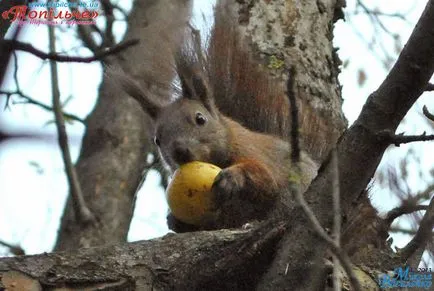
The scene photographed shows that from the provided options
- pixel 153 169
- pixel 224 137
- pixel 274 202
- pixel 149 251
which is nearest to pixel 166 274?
pixel 149 251

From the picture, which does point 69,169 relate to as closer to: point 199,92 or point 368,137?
point 199,92

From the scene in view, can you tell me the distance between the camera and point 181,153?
3.44m

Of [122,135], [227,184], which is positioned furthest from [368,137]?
[122,135]

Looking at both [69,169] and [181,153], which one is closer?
[69,169]

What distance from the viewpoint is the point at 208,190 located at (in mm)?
3014

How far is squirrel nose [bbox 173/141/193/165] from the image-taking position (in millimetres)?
3420

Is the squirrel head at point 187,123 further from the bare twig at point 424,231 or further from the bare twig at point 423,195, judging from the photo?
the bare twig at point 424,231

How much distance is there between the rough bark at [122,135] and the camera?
3744 millimetres

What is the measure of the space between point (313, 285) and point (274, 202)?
1.37m

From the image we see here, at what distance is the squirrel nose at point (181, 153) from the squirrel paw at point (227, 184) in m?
0.28

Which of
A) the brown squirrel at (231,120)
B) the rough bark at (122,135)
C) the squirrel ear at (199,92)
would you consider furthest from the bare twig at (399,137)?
the squirrel ear at (199,92)

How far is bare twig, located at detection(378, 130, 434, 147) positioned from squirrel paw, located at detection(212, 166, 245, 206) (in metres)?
1.09

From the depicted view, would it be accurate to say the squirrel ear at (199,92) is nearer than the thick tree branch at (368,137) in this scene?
No

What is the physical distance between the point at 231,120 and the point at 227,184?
86cm
